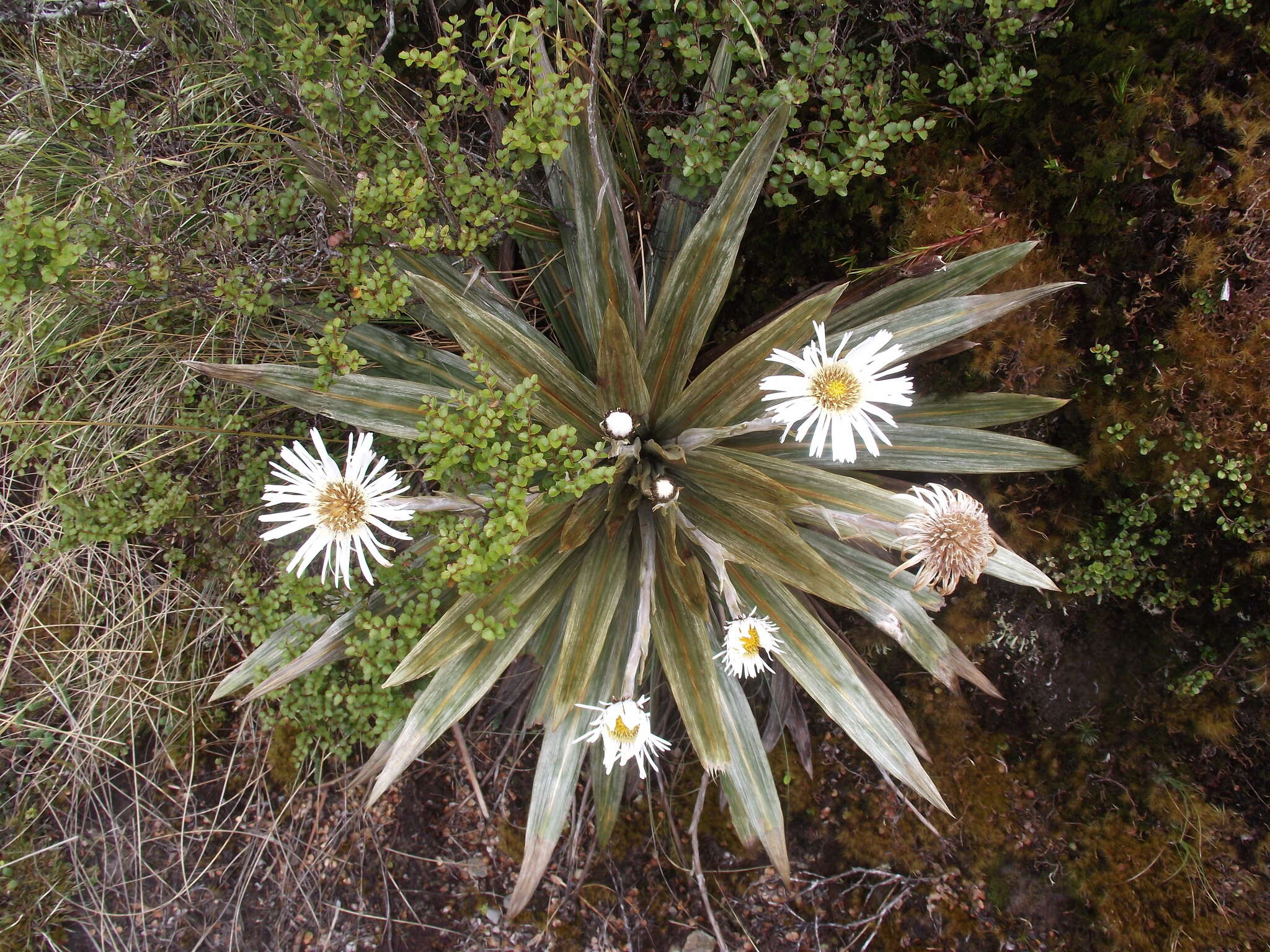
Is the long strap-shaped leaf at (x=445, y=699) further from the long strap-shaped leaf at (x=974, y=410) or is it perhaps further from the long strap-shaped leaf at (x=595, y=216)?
the long strap-shaped leaf at (x=974, y=410)

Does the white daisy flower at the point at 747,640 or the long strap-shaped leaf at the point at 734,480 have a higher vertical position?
the long strap-shaped leaf at the point at 734,480

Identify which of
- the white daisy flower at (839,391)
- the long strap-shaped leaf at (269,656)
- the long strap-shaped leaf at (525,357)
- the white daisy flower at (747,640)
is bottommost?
the white daisy flower at (747,640)

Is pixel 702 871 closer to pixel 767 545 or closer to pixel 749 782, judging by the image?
pixel 749 782

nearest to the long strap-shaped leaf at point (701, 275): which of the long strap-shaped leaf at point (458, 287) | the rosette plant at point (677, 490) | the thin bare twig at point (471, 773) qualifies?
the rosette plant at point (677, 490)

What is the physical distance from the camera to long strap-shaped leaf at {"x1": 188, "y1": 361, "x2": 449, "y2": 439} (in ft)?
5.48

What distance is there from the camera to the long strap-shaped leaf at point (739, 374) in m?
1.53

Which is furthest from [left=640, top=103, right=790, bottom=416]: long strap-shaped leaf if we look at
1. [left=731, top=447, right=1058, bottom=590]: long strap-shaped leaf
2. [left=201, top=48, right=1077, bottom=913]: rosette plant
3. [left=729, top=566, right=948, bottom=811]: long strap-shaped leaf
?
[left=729, top=566, right=948, bottom=811]: long strap-shaped leaf

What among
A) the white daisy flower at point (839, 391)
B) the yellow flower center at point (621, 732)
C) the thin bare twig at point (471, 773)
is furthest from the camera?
the thin bare twig at point (471, 773)

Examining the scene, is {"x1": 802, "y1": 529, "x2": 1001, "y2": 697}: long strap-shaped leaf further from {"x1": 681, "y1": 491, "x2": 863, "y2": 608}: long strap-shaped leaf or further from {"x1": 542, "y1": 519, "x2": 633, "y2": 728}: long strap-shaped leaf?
{"x1": 542, "y1": 519, "x2": 633, "y2": 728}: long strap-shaped leaf

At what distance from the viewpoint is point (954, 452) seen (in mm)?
1868

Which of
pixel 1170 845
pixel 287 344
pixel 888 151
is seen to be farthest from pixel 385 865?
pixel 888 151

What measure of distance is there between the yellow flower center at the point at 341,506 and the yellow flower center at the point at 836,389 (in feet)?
3.25

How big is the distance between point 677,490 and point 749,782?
0.89 metres

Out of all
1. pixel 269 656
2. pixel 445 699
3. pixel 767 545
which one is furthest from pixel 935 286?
pixel 269 656
